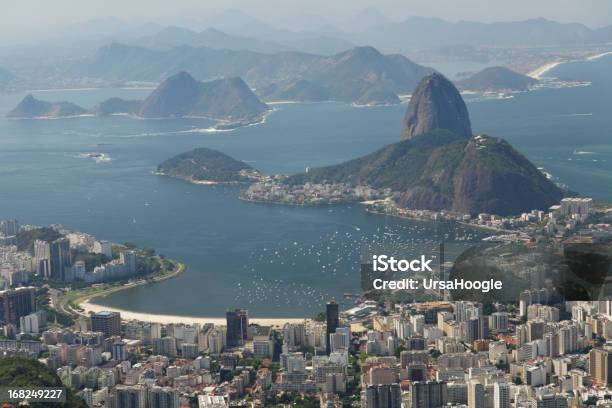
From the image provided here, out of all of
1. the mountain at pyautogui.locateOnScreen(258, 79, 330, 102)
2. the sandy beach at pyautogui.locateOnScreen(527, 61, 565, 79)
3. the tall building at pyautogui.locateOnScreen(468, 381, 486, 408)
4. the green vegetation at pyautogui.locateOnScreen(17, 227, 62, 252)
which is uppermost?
the sandy beach at pyautogui.locateOnScreen(527, 61, 565, 79)

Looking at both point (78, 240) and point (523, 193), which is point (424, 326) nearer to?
point (78, 240)

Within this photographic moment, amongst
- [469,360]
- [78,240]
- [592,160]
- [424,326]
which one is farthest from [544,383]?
[592,160]

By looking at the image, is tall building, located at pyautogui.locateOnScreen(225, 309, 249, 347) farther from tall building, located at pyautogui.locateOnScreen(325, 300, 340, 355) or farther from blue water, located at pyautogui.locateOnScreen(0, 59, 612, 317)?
blue water, located at pyautogui.locateOnScreen(0, 59, 612, 317)

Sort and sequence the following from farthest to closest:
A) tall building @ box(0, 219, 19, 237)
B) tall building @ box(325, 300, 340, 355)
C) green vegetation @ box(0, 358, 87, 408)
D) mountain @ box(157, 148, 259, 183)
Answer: mountain @ box(157, 148, 259, 183), tall building @ box(0, 219, 19, 237), tall building @ box(325, 300, 340, 355), green vegetation @ box(0, 358, 87, 408)

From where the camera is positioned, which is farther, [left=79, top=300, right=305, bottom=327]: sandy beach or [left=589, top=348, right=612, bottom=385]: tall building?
[left=79, top=300, right=305, bottom=327]: sandy beach

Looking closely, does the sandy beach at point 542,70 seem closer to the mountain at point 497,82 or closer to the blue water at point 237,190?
the mountain at point 497,82

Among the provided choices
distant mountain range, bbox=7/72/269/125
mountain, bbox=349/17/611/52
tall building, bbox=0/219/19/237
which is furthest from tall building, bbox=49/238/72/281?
mountain, bbox=349/17/611/52

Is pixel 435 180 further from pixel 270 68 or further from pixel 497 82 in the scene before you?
pixel 270 68

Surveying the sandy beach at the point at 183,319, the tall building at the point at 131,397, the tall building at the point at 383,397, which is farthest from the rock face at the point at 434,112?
the tall building at the point at 131,397
